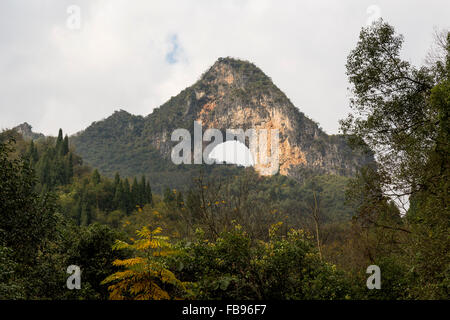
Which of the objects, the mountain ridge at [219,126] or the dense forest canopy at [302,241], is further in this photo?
the mountain ridge at [219,126]

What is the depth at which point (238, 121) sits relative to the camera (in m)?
141

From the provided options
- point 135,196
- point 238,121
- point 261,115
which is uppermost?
point 261,115

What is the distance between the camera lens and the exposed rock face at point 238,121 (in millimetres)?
128250

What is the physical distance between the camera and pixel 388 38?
1158cm

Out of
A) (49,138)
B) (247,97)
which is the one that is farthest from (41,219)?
(247,97)

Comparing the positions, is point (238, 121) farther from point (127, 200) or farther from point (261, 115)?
point (127, 200)

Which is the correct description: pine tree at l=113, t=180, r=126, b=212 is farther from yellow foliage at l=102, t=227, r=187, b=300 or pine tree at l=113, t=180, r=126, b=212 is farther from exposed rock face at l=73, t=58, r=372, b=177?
exposed rock face at l=73, t=58, r=372, b=177

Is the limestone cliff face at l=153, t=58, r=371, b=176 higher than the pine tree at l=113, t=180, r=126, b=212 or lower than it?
higher

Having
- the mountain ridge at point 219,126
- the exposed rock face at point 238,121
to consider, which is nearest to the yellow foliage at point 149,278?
the exposed rock face at point 238,121

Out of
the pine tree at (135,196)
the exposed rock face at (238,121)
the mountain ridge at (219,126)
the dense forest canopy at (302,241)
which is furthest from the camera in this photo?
the exposed rock face at (238,121)

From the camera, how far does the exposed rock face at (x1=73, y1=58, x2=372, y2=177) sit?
128 m

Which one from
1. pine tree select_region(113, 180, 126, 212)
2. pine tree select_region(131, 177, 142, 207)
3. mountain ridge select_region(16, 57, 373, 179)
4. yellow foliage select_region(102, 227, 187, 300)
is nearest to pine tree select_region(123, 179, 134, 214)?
pine tree select_region(113, 180, 126, 212)
